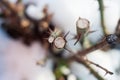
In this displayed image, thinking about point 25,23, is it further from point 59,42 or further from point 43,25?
point 59,42

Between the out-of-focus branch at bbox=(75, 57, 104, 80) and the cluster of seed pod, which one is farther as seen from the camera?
the cluster of seed pod

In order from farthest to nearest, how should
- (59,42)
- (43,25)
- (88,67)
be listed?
(43,25) < (88,67) < (59,42)

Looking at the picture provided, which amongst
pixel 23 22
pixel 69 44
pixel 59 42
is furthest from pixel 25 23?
pixel 59 42

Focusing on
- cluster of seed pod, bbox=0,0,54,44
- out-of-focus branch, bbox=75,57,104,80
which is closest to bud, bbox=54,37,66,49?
out-of-focus branch, bbox=75,57,104,80

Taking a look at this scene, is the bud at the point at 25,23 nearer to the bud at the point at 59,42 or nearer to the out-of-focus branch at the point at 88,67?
the out-of-focus branch at the point at 88,67

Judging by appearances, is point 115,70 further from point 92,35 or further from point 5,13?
point 5,13

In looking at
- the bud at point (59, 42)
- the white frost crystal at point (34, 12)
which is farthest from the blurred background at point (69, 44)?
the bud at point (59, 42)

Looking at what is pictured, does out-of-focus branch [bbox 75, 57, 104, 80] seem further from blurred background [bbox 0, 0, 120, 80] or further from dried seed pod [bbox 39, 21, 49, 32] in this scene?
dried seed pod [bbox 39, 21, 49, 32]

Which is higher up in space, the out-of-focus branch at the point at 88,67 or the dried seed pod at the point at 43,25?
the dried seed pod at the point at 43,25

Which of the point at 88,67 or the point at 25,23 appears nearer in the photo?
the point at 88,67
